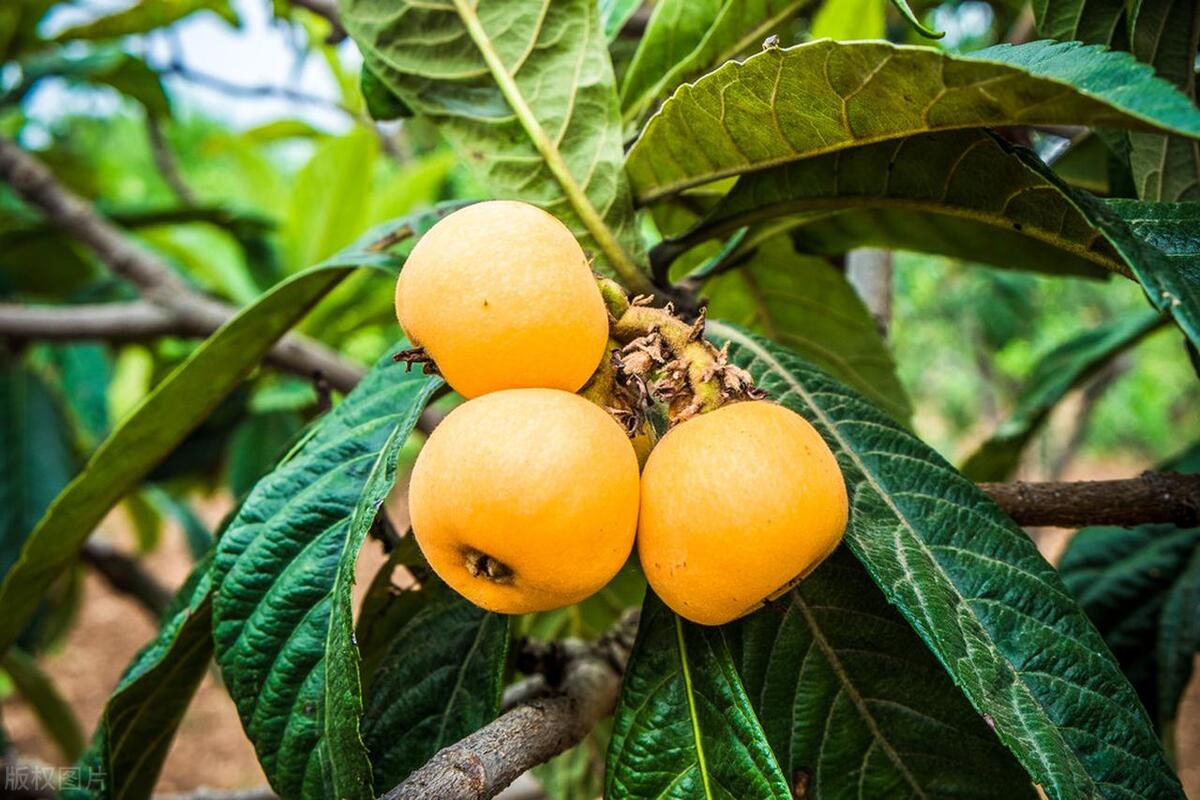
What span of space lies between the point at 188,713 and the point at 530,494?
477cm

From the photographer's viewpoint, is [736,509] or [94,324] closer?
[736,509]

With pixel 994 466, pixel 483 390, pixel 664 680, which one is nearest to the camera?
pixel 483 390

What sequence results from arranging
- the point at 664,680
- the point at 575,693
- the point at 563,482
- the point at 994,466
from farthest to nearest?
the point at 994,466 < the point at 575,693 < the point at 664,680 < the point at 563,482

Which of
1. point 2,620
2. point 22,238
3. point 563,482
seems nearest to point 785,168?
point 563,482

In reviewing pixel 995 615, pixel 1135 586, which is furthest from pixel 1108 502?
pixel 1135 586

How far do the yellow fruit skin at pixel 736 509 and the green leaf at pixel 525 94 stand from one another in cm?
37

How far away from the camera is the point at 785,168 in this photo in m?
0.95

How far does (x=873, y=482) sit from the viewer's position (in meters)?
0.90

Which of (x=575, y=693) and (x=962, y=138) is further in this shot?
(x=575, y=693)

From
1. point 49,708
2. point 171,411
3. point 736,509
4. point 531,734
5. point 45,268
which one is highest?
point 736,509

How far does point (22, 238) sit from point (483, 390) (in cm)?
245

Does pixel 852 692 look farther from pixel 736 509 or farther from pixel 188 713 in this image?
pixel 188 713

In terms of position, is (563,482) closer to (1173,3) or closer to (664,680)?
(664,680)

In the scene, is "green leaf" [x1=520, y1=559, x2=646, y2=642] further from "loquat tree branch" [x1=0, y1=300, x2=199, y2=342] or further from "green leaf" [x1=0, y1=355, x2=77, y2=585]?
"green leaf" [x1=0, y1=355, x2=77, y2=585]
